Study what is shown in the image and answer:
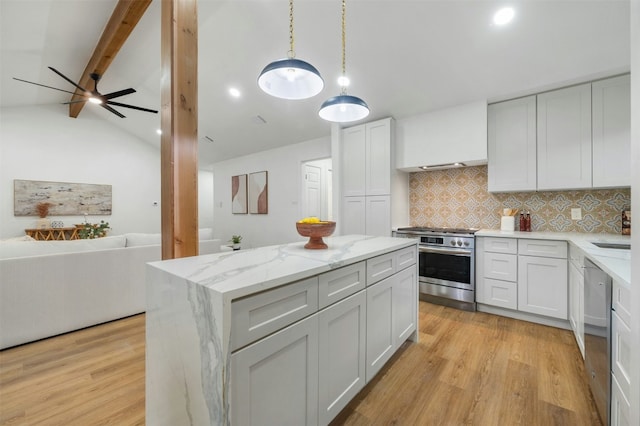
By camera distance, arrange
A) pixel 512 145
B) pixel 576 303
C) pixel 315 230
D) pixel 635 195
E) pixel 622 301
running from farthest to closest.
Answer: pixel 512 145 < pixel 576 303 < pixel 315 230 < pixel 622 301 < pixel 635 195

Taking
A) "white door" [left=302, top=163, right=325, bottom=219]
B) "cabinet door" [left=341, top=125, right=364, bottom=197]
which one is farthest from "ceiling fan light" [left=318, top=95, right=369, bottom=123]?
"white door" [left=302, top=163, right=325, bottom=219]

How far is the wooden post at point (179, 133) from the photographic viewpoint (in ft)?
5.44

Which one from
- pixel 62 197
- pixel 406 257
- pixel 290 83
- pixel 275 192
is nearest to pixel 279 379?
pixel 406 257

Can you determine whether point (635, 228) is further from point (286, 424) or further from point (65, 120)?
point (65, 120)

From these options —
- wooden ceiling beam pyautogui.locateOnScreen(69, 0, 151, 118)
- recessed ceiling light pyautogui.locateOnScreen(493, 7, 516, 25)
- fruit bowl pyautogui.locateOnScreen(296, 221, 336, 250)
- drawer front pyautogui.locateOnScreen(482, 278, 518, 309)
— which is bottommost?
drawer front pyautogui.locateOnScreen(482, 278, 518, 309)

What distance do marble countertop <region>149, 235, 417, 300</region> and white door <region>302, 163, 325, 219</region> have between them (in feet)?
11.6

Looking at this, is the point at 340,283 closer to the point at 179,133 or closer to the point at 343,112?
the point at 343,112

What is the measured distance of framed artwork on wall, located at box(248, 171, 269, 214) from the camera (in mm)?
5758

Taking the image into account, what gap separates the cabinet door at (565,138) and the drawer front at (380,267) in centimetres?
219

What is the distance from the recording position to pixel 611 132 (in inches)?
95.3

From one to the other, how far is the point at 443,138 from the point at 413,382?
270 centimetres

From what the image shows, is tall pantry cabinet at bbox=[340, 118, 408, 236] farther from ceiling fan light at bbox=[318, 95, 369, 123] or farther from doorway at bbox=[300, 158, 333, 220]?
ceiling fan light at bbox=[318, 95, 369, 123]

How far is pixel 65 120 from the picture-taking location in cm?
576

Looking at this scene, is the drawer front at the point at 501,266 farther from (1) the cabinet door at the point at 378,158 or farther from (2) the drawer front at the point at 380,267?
(2) the drawer front at the point at 380,267
